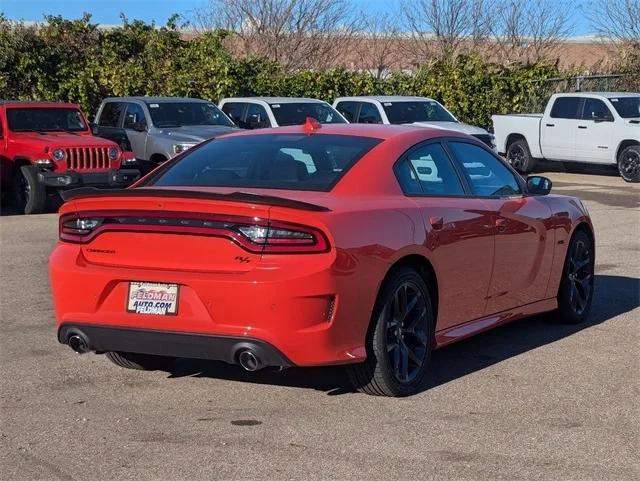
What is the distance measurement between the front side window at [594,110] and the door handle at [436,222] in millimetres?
17960

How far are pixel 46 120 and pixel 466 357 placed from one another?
1186 centimetres

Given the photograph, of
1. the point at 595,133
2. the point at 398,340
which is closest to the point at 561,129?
the point at 595,133

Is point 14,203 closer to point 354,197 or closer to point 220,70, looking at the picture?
point 220,70

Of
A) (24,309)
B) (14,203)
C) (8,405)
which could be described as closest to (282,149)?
(8,405)

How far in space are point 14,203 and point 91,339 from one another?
11.8 metres

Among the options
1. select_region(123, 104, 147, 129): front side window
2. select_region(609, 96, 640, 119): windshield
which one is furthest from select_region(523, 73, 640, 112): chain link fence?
select_region(123, 104, 147, 129): front side window

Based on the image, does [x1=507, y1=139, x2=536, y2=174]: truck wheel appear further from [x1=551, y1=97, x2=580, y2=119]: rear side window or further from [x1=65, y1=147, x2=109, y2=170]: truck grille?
[x1=65, y1=147, x2=109, y2=170]: truck grille

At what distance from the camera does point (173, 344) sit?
6.01 m

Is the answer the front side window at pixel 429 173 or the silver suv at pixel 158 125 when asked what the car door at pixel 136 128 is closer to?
the silver suv at pixel 158 125

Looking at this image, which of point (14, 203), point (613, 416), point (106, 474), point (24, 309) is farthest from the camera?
point (14, 203)

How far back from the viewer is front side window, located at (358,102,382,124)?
23.6 metres

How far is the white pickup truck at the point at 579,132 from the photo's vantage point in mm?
23422

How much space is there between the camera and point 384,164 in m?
6.73

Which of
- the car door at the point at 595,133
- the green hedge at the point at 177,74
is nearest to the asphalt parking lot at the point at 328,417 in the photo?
the car door at the point at 595,133
